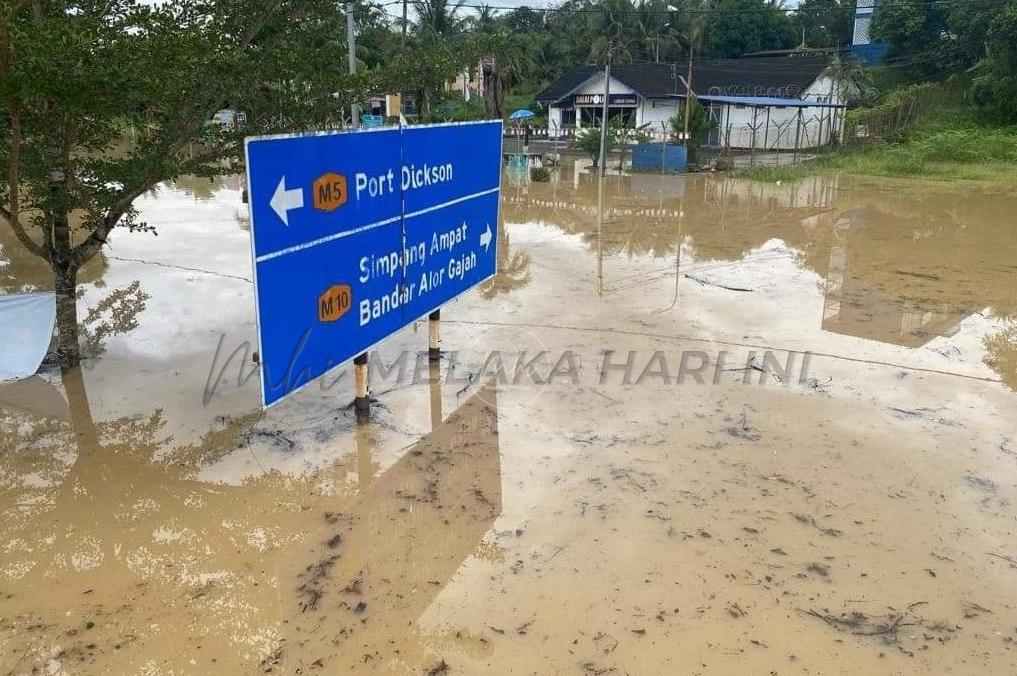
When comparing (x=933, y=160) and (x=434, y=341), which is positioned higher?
(x=933, y=160)

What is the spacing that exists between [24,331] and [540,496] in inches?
193

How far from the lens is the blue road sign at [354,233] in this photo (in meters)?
4.28

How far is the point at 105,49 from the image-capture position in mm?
4918

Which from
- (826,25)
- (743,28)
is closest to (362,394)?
(743,28)

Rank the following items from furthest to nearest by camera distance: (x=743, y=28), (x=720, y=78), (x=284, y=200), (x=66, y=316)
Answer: (x=743, y=28) → (x=720, y=78) → (x=66, y=316) → (x=284, y=200)

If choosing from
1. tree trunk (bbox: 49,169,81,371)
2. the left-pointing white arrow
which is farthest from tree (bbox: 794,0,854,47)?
the left-pointing white arrow

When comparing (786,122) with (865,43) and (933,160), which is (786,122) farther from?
(865,43)

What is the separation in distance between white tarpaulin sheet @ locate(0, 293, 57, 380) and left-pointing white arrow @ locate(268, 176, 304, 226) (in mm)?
3610

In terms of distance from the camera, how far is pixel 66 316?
23.1 ft

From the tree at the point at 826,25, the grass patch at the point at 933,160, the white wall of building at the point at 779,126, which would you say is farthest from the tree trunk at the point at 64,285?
the tree at the point at 826,25

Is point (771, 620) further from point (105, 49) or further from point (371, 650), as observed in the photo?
point (105, 49)

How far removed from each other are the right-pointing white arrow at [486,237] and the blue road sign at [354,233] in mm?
145

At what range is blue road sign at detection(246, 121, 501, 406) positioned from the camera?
4.28 meters

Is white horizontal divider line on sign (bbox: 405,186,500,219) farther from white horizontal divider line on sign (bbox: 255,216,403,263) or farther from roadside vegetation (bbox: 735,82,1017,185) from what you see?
roadside vegetation (bbox: 735,82,1017,185)
